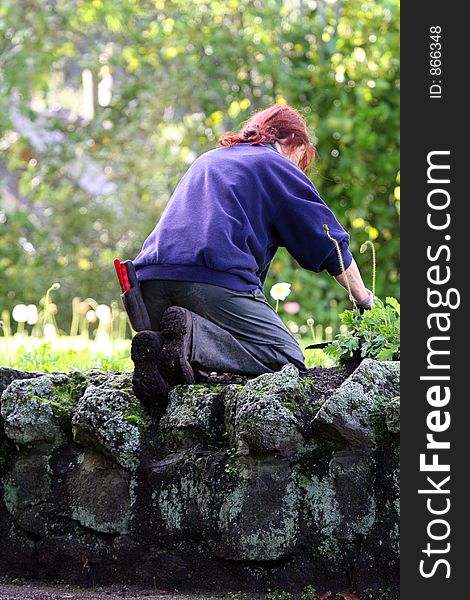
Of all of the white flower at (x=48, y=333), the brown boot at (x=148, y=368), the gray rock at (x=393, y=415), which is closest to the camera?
the gray rock at (x=393, y=415)

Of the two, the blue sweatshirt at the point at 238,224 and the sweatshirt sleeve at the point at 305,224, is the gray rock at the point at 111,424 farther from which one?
the sweatshirt sleeve at the point at 305,224

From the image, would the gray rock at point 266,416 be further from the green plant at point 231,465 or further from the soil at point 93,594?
the soil at point 93,594

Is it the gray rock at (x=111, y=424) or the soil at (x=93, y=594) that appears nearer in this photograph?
the soil at (x=93, y=594)

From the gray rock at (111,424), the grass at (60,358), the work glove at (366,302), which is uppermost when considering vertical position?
the work glove at (366,302)

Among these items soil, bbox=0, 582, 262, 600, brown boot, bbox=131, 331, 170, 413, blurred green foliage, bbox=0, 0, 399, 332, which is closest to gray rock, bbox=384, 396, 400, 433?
soil, bbox=0, 582, 262, 600

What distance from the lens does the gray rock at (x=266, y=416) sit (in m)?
3.29

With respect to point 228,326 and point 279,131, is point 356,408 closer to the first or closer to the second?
point 228,326

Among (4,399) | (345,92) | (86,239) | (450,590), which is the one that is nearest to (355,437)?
(450,590)

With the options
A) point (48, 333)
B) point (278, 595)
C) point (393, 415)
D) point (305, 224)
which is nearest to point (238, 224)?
point (305, 224)

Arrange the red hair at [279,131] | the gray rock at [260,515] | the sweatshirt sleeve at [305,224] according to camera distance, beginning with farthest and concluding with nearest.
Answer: the red hair at [279,131]
the sweatshirt sleeve at [305,224]
the gray rock at [260,515]

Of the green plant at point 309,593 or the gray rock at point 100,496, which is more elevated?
the gray rock at point 100,496

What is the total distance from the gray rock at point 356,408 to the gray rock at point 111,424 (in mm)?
677

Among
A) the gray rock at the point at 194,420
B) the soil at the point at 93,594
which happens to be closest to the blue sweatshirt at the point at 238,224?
the gray rock at the point at 194,420

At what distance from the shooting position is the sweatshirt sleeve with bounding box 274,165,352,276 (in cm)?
398
